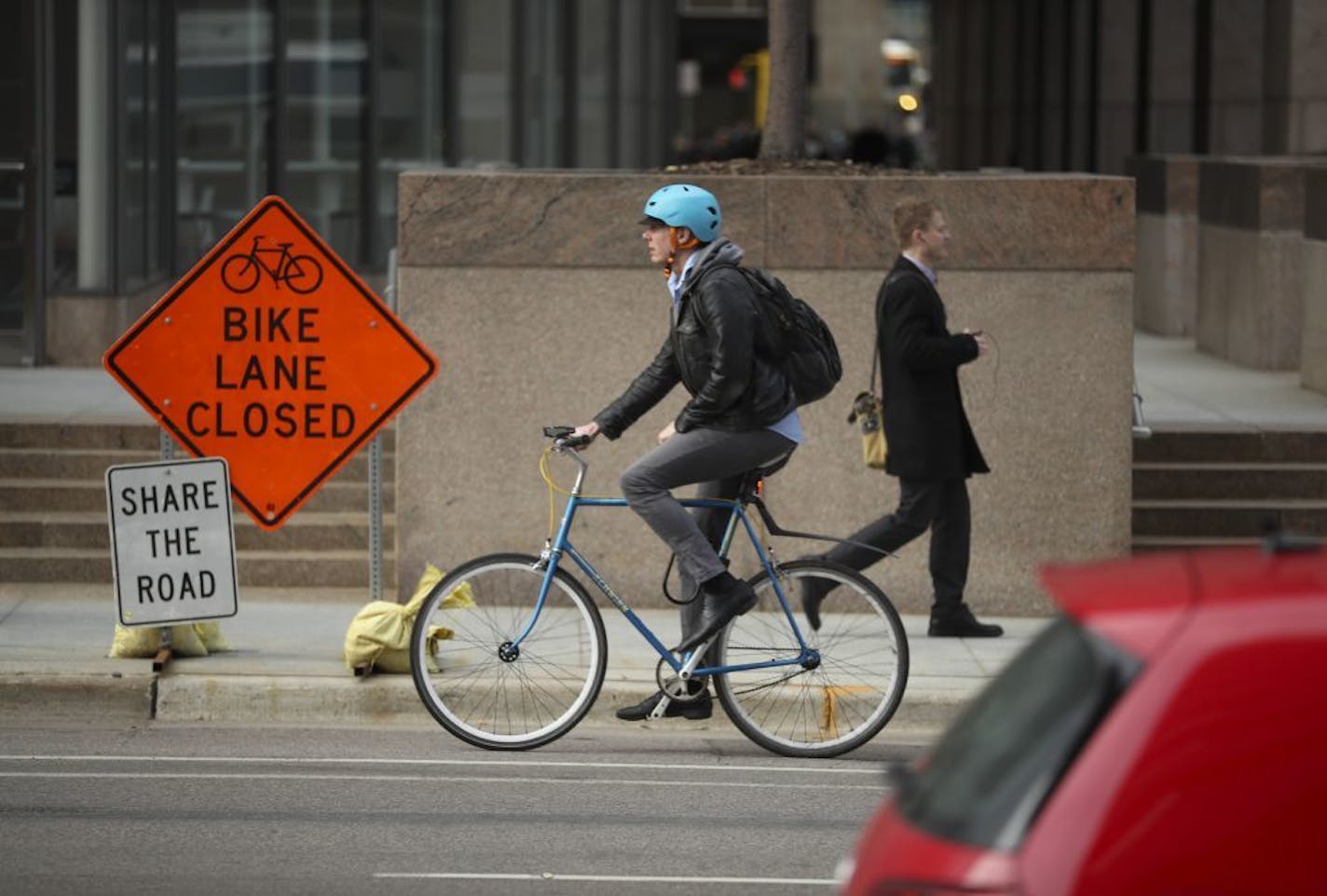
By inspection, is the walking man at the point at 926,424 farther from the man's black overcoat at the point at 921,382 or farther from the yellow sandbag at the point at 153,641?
the yellow sandbag at the point at 153,641

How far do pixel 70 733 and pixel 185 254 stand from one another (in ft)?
34.6

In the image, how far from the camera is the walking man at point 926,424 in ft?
32.0

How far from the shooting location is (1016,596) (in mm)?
11031

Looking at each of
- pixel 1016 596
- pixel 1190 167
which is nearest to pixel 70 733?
pixel 1016 596

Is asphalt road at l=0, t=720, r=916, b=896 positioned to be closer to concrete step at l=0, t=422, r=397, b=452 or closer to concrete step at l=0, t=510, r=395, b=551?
concrete step at l=0, t=510, r=395, b=551

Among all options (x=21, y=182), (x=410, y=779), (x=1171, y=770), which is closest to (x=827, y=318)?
(x=410, y=779)

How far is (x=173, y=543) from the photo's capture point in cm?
927

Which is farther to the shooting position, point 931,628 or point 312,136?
point 312,136

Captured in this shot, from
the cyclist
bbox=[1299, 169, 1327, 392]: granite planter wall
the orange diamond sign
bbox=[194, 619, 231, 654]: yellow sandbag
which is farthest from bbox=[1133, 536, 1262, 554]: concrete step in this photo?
bbox=[194, 619, 231, 654]: yellow sandbag

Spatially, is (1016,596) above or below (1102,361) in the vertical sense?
below

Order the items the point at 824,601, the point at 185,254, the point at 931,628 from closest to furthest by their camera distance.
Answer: the point at 824,601
the point at 931,628
the point at 185,254

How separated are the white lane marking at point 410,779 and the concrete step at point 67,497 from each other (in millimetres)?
3865

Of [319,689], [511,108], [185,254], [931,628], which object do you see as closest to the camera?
[319,689]

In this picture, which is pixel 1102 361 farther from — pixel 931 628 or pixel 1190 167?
pixel 1190 167
